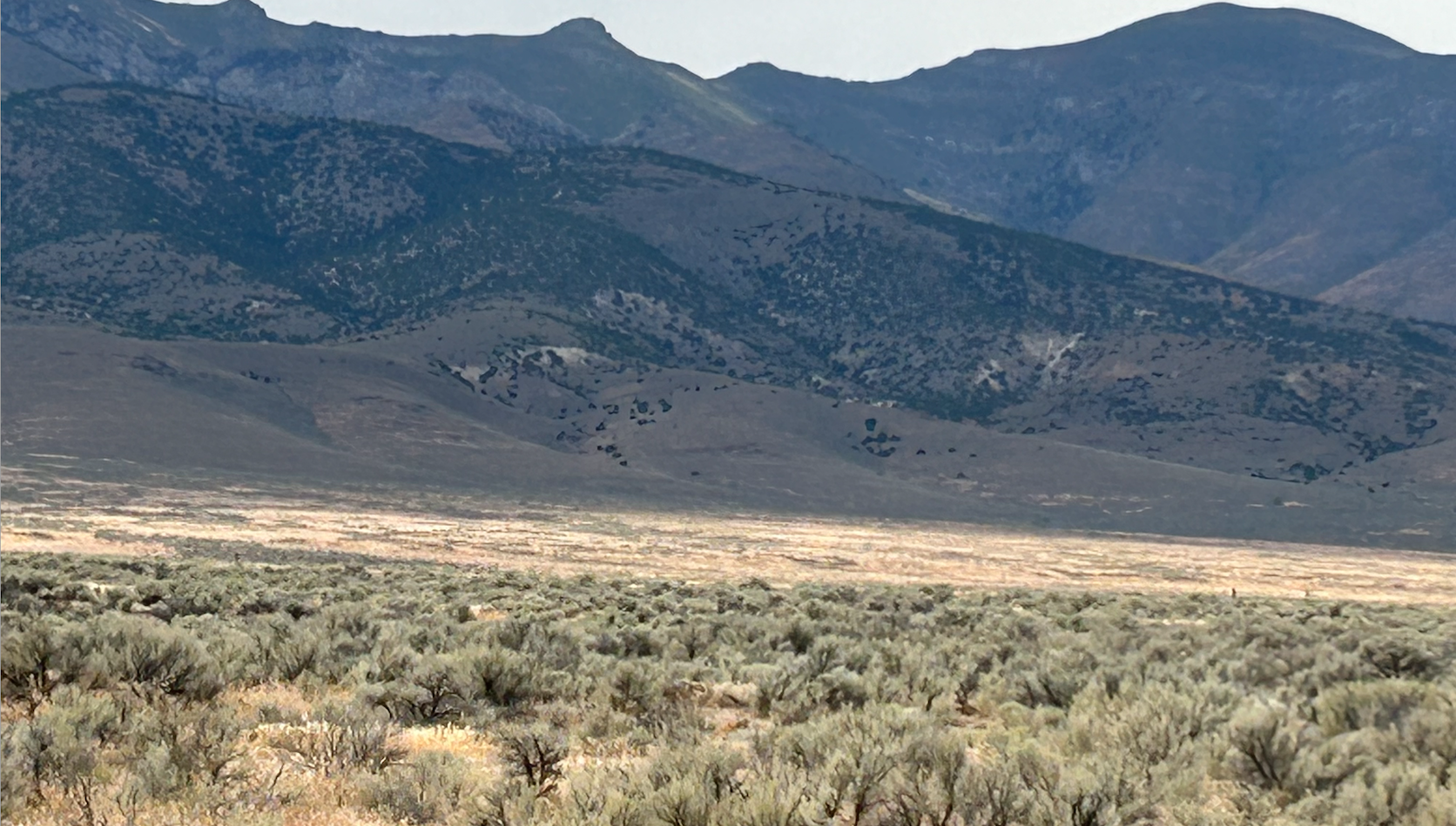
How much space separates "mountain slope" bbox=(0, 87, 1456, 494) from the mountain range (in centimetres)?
41

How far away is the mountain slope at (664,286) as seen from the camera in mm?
116500

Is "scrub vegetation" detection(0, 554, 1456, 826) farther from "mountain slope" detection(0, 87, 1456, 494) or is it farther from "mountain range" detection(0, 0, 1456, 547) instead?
"mountain slope" detection(0, 87, 1456, 494)

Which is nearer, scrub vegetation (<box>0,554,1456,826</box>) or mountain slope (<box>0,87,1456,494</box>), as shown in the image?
scrub vegetation (<box>0,554,1456,826</box>)

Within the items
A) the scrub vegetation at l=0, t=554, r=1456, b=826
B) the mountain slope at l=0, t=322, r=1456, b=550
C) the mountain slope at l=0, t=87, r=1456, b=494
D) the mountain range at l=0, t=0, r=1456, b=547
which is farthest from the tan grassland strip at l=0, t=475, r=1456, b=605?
the mountain slope at l=0, t=87, r=1456, b=494

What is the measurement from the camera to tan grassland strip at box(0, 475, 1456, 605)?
4450 centimetres

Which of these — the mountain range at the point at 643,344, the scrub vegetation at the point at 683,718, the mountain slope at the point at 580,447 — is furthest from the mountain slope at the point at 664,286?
the scrub vegetation at the point at 683,718

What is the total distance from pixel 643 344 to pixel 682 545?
74930mm

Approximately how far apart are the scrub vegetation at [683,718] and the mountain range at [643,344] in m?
63.9

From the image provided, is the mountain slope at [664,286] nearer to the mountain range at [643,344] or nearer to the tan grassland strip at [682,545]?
the mountain range at [643,344]

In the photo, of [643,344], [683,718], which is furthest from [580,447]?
[683,718]

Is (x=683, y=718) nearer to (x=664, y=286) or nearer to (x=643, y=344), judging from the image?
(x=643, y=344)

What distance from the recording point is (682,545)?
5612 cm

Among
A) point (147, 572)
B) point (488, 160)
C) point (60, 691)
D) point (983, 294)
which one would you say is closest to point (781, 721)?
point (60, 691)

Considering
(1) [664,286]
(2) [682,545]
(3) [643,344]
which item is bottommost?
(2) [682,545]
